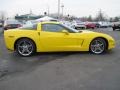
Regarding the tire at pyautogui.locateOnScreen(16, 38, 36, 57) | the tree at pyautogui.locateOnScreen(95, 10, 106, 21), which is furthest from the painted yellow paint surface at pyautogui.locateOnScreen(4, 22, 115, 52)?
the tree at pyautogui.locateOnScreen(95, 10, 106, 21)

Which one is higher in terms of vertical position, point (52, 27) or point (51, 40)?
point (52, 27)

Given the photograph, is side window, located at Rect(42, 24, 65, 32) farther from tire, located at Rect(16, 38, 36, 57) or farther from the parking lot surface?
the parking lot surface

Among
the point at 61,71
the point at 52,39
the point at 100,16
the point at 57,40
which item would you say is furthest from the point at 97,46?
the point at 100,16

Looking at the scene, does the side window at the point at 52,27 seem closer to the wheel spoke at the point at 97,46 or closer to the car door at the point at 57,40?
the car door at the point at 57,40

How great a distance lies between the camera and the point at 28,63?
838 centimetres

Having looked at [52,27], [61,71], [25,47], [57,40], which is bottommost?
[61,71]

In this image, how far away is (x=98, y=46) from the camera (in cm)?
1010

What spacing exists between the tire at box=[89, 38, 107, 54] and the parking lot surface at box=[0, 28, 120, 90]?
0.33 m

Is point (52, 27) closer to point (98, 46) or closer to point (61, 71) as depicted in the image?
point (98, 46)

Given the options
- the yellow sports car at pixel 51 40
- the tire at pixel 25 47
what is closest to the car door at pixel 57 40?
the yellow sports car at pixel 51 40

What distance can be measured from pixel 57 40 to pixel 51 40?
233mm

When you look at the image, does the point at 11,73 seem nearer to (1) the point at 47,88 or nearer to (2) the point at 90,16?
(1) the point at 47,88

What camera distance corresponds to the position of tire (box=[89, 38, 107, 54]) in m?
10.1

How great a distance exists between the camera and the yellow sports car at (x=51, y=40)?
32.2ft
